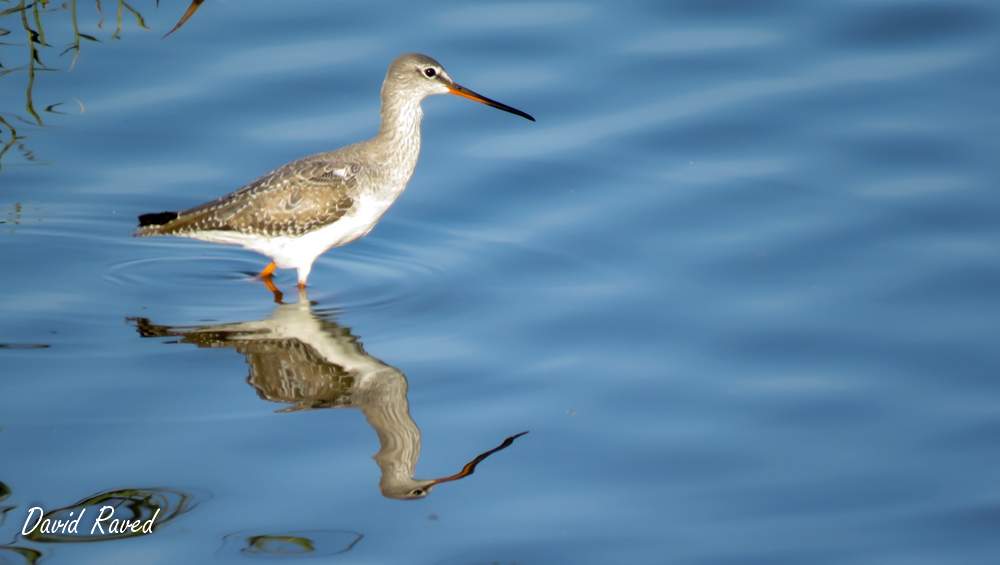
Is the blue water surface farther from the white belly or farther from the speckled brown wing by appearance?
the speckled brown wing

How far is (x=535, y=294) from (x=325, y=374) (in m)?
1.84

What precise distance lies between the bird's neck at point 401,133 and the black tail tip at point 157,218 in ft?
5.57

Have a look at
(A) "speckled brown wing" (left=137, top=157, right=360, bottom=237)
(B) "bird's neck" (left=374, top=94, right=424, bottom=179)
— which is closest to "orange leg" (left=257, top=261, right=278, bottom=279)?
(A) "speckled brown wing" (left=137, top=157, right=360, bottom=237)

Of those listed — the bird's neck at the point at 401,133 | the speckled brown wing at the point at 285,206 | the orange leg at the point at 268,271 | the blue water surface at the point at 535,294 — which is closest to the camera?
the blue water surface at the point at 535,294

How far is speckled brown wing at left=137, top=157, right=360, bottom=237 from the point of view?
819 centimetres

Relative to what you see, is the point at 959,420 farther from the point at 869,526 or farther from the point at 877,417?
the point at 869,526

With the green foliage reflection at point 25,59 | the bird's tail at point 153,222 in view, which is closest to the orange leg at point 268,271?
the bird's tail at point 153,222

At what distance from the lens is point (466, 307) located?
25.8 feet

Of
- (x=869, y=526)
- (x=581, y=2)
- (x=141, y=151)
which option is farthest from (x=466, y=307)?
(x=581, y=2)

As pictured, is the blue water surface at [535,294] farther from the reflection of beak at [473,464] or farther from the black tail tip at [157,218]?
the black tail tip at [157,218]

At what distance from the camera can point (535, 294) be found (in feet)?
26.4

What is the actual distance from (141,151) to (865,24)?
304 inches

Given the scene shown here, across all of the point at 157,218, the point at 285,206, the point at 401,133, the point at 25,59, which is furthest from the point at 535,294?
the point at 25,59

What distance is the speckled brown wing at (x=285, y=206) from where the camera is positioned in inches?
322
